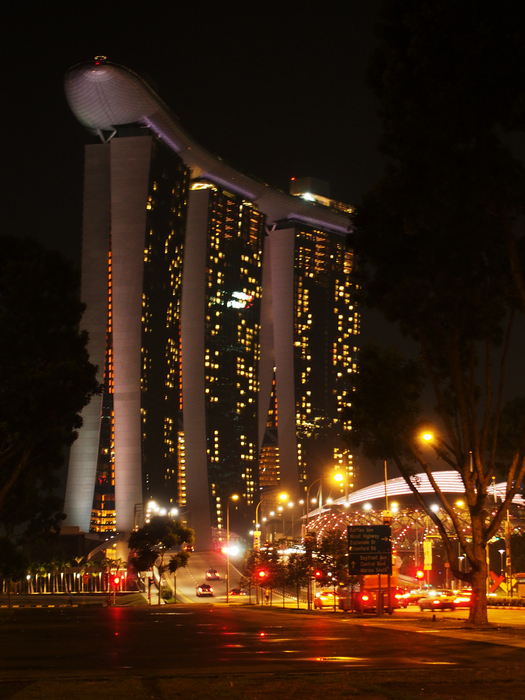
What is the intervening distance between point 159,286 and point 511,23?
387 ft

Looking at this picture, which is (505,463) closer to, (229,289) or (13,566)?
(13,566)

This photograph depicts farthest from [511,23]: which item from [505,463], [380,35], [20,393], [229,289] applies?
[229,289]

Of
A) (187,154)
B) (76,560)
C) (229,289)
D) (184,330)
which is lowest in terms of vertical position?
(76,560)

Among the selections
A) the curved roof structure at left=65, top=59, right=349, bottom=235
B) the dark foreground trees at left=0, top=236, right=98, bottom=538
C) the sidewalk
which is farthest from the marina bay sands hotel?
the sidewalk

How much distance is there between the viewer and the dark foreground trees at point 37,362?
30359 millimetres

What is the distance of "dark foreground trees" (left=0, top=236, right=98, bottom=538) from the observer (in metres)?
30.4

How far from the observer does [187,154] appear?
480 feet

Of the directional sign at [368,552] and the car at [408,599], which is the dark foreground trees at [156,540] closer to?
the car at [408,599]

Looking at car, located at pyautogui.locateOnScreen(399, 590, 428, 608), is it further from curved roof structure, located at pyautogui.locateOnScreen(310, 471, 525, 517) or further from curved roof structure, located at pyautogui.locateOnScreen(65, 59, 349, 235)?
curved roof structure, located at pyautogui.locateOnScreen(65, 59, 349, 235)

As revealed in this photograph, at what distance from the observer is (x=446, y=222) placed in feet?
75.9

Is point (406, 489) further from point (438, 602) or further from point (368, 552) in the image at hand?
point (368, 552)

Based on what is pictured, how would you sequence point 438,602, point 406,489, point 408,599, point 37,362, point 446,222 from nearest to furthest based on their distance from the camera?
point 446,222
point 37,362
point 438,602
point 408,599
point 406,489

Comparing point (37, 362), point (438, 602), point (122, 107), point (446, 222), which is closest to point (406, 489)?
point (438, 602)

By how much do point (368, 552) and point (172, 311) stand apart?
362ft
